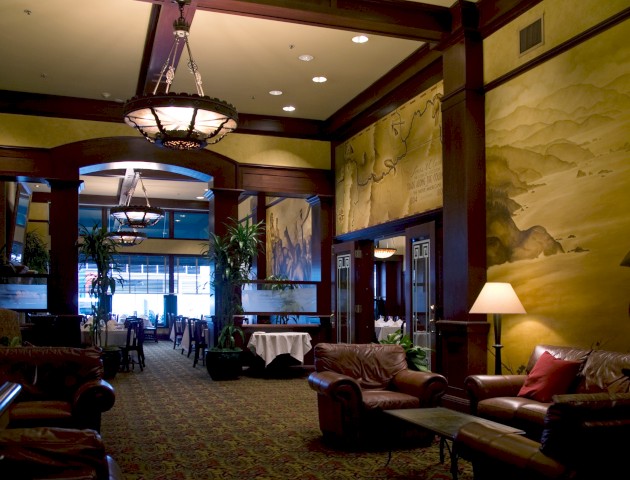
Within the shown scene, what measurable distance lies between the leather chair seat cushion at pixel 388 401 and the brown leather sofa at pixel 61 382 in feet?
6.81

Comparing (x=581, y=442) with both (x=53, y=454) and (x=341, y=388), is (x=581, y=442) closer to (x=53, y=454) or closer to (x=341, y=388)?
(x=53, y=454)

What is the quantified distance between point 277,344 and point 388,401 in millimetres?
5294

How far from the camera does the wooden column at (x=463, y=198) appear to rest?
7.15 metres

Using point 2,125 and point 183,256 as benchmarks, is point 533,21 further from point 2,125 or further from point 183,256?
point 183,256

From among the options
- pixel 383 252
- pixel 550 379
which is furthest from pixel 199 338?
pixel 550 379

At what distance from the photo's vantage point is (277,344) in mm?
10773

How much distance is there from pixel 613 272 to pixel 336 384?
2.49m

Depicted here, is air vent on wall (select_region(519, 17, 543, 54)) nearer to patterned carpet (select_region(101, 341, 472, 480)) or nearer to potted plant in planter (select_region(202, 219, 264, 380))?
patterned carpet (select_region(101, 341, 472, 480))

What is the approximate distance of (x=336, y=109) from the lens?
37.2 feet

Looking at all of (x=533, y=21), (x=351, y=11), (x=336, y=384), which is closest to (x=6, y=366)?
(x=336, y=384)

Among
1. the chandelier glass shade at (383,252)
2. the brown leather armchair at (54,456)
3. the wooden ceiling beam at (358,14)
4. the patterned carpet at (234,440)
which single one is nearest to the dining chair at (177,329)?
the chandelier glass shade at (383,252)

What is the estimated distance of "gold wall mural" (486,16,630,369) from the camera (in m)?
5.59

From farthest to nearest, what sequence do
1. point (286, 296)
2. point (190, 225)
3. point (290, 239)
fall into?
point (190, 225) → point (290, 239) → point (286, 296)

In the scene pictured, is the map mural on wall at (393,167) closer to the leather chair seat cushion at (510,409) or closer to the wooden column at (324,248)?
the wooden column at (324,248)
